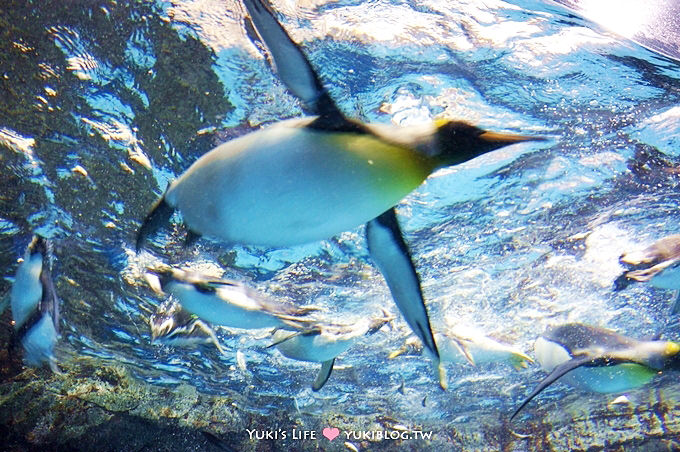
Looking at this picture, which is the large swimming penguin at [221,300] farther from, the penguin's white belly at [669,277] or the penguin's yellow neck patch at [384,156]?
the penguin's white belly at [669,277]

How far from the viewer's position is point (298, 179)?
1.31 m

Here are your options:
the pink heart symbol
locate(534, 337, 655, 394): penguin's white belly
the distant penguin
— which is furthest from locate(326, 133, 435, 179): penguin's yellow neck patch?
the pink heart symbol

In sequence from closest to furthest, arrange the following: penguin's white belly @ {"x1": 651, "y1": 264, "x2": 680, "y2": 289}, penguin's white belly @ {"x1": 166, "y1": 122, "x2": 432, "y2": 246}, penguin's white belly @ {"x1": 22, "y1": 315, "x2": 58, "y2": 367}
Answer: penguin's white belly @ {"x1": 166, "y1": 122, "x2": 432, "y2": 246} → penguin's white belly @ {"x1": 22, "y1": 315, "x2": 58, "y2": 367} → penguin's white belly @ {"x1": 651, "y1": 264, "x2": 680, "y2": 289}

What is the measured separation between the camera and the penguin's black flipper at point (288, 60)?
134 centimetres

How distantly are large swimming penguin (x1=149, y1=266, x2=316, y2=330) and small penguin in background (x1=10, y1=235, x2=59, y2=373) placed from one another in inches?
34.1

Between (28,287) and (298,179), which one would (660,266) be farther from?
(28,287)

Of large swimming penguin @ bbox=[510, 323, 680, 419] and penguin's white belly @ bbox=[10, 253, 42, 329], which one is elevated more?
penguin's white belly @ bbox=[10, 253, 42, 329]

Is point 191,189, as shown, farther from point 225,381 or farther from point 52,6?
point 225,381

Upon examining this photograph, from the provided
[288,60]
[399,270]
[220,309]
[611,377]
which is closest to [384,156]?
[288,60]

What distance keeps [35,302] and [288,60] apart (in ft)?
10.5

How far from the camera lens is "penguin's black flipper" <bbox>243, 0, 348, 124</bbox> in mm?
1336

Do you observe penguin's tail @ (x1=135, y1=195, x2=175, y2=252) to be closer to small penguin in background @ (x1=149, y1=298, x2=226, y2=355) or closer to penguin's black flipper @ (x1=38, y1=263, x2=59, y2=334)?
penguin's black flipper @ (x1=38, y1=263, x2=59, y2=334)

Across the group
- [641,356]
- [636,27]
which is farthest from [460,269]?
[636,27]

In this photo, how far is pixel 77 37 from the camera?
4.79 metres
